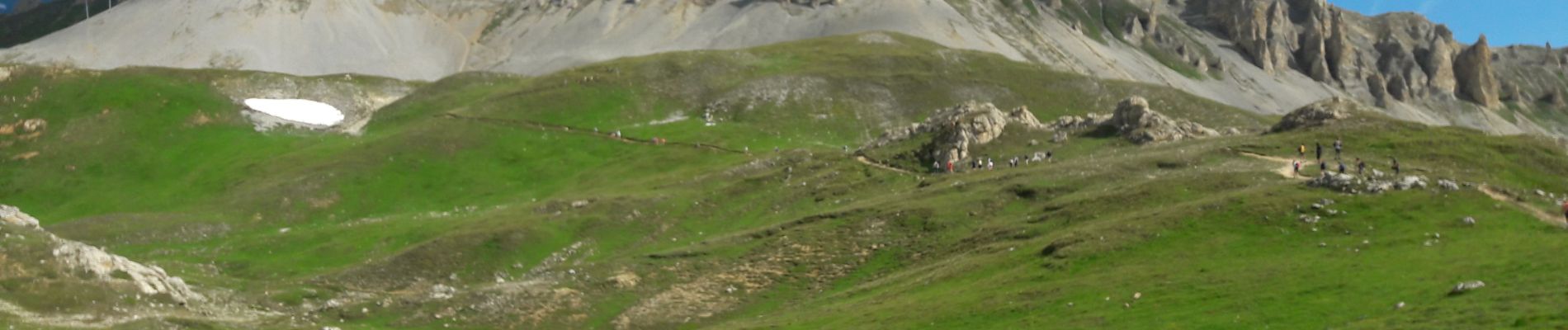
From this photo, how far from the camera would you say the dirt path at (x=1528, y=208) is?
67.9 meters

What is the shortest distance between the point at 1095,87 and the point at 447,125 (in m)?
82.3

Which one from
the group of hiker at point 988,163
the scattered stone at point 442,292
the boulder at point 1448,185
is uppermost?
the boulder at point 1448,185

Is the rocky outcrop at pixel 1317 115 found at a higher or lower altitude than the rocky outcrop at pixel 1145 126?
higher

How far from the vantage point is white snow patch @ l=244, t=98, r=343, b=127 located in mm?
164875

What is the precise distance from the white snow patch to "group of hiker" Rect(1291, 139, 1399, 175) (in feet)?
348

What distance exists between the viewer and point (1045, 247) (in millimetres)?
74375

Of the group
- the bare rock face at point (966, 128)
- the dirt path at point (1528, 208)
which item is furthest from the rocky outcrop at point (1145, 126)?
the dirt path at point (1528, 208)

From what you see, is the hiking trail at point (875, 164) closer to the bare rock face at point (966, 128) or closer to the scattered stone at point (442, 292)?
the bare rock face at point (966, 128)

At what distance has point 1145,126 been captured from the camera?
385ft

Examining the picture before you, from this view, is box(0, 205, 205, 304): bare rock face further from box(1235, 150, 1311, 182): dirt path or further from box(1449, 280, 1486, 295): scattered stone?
box(1235, 150, 1311, 182): dirt path

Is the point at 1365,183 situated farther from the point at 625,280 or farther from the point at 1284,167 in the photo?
the point at 625,280

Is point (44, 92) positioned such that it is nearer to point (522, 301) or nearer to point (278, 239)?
point (278, 239)

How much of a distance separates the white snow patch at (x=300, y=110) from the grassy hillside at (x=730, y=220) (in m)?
3.98

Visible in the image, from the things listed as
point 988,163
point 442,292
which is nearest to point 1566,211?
point 988,163
